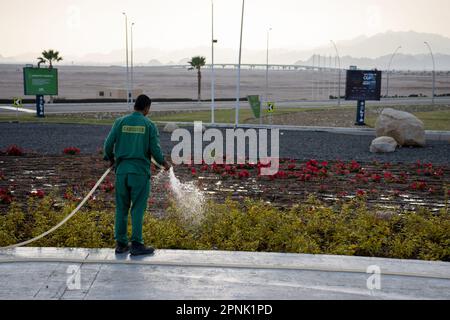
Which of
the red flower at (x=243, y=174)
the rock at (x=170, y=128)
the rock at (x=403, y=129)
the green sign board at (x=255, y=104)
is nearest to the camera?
the red flower at (x=243, y=174)

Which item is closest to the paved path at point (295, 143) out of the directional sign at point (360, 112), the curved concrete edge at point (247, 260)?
the directional sign at point (360, 112)

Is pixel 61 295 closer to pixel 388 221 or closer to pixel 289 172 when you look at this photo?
pixel 388 221

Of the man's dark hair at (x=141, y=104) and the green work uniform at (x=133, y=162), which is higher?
the man's dark hair at (x=141, y=104)

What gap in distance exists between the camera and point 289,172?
587 inches

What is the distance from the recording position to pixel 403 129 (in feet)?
71.3

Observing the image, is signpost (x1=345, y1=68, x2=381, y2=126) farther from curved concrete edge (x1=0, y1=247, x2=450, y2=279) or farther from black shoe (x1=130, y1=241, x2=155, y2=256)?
black shoe (x1=130, y1=241, x2=155, y2=256)

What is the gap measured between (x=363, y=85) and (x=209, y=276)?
97.8ft

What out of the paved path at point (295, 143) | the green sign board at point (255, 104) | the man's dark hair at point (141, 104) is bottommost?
the paved path at point (295, 143)

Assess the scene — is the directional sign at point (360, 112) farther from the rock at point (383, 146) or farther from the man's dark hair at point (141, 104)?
the man's dark hair at point (141, 104)

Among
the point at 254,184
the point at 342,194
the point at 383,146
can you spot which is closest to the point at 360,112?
the point at 383,146

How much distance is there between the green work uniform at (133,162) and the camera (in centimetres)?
702

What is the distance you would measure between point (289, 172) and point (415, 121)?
9165mm
